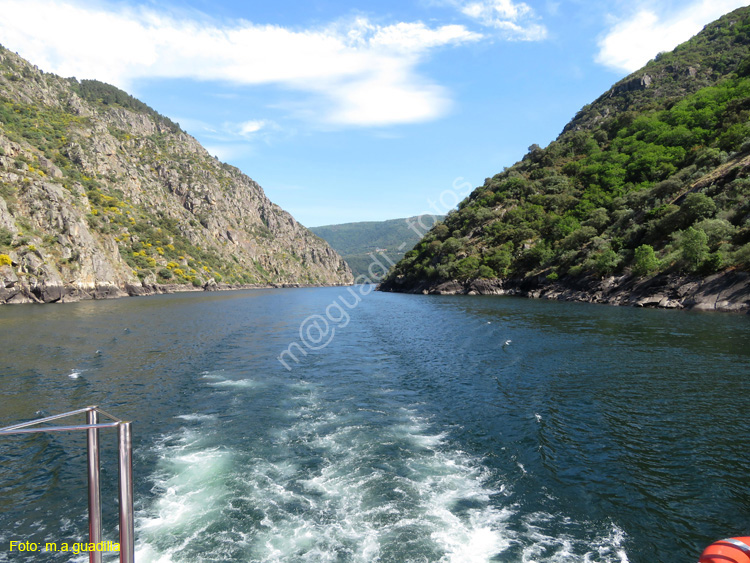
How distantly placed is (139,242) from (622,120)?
521 feet

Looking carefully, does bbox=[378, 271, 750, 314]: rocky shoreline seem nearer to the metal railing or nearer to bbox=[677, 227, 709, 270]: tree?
bbox=[677, 227, 709, 270]: tree

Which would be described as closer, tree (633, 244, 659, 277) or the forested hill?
the forested hill

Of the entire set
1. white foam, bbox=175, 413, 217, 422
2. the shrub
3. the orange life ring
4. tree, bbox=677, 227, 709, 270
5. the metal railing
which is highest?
tree, bbox=677, 227, 709, 270

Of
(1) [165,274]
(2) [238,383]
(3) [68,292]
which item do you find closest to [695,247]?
(2) [238,383]

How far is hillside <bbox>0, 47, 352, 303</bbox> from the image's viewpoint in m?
81.9

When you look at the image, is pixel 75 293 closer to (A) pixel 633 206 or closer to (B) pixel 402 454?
(B) pixel 402 454

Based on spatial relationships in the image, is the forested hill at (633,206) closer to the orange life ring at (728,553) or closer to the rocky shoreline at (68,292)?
the orange life ring at (728,553)

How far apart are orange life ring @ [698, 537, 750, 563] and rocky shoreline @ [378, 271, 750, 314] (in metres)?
46.4

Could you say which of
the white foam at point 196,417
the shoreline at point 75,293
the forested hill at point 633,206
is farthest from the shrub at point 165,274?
the white foam at point 196,417

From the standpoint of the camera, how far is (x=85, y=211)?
4473 inches

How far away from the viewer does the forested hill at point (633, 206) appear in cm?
5072

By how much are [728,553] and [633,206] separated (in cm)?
8910

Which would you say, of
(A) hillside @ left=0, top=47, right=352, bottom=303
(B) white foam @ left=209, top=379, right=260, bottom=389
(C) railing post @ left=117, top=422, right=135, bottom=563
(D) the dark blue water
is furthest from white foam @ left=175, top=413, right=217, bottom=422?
(A) hillside @ left=0, top=47, right=352, bottom=303

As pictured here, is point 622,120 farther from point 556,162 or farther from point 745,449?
point 745,449
